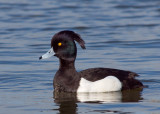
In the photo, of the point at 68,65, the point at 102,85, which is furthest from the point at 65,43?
the point at 102,85

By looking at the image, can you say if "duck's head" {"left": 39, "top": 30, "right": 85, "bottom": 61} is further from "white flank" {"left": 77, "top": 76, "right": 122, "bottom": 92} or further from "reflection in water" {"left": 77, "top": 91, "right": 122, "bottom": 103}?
"reflection in water" {"left": 77, "top": 91, "right": 122, "bottom": 103}

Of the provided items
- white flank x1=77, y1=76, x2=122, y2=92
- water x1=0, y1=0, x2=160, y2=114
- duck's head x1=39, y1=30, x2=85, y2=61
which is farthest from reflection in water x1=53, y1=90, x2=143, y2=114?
duck's head x1=39, y1=30, x2=85, y2=61

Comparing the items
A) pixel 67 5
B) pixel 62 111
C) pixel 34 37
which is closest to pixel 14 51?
pixel 34 37

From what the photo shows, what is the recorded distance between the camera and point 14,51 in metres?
15.7

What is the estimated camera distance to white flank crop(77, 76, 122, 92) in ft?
36.4

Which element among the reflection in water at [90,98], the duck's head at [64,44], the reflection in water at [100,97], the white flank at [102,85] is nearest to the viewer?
the reflection in water at [90,98]

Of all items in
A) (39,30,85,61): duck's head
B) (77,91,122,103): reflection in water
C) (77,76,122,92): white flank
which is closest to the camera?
(77,91,122,103): reflection in water

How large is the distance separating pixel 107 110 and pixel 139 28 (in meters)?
10.2

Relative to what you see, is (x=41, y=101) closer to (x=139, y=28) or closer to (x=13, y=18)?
(x=139, y=28)

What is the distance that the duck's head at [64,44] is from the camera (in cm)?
1138

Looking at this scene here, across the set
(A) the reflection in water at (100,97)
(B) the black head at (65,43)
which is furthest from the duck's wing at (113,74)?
(B) the black head at (65,43)

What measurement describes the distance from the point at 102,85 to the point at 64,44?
1.15 meters

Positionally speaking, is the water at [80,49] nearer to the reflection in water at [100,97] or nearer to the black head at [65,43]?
the reflection in water at [100,97]

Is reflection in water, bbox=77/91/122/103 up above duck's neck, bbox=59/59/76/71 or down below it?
below
